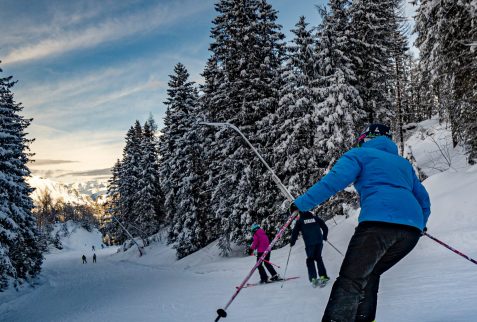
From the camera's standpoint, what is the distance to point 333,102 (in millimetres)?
18750

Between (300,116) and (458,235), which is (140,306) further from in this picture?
(300,116)

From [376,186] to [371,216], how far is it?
281 millimetres

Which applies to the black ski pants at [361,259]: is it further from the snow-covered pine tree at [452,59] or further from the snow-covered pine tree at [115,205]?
the snow-covered pine tree at [115,205]

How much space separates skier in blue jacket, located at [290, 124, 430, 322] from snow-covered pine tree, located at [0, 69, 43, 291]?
62.1ft

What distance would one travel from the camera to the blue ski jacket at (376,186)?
3.06m

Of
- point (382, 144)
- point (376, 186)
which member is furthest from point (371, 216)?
point (382, 144)

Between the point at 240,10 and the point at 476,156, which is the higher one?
the point at 240,10

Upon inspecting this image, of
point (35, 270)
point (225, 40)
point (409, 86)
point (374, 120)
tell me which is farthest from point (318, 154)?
point (409, 86)

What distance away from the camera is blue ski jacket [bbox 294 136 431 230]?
3059 millimetres

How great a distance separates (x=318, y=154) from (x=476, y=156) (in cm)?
728

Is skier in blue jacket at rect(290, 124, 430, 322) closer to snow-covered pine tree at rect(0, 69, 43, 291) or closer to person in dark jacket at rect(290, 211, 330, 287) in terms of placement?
person in dark jacket at rect(290, 211, 330, 287)

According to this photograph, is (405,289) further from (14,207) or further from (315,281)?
(14,207)

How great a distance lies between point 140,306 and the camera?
11570mm

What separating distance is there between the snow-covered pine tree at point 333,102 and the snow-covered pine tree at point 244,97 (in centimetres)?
319
